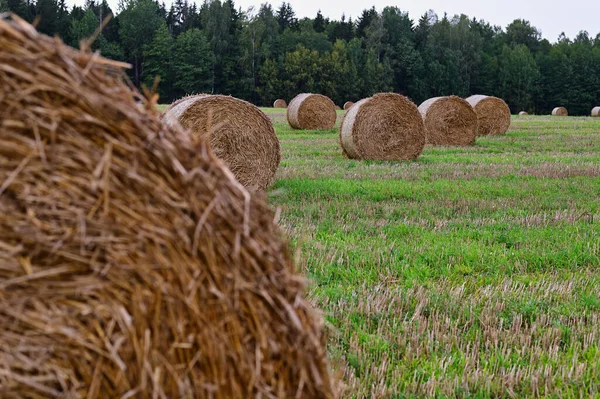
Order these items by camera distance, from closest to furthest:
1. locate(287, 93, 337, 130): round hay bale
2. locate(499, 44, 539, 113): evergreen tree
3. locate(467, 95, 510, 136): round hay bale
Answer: locate(467, 95, 510, 136): round hay bale
locate(287, 93, 337, 130): round hay bale
locate(499, 44, 539, 113): evergreen tree

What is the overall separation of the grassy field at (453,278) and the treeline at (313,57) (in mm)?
49155

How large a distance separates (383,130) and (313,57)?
2024 inches

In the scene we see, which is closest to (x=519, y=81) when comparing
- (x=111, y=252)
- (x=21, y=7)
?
(x=21, y=7)

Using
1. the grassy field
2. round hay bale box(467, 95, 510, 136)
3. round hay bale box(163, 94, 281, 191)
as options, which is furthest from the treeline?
the grassy field

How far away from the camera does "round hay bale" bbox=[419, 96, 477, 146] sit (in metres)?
18.2

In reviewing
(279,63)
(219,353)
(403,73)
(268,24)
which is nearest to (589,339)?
(219,353)

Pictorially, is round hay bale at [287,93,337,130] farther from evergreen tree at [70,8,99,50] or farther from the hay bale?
evergreen tree at [70,8,99,50]

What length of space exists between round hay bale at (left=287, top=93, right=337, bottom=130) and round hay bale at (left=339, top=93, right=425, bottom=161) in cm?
1035

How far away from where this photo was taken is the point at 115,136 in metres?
2.06

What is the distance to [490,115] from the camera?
74.8ft

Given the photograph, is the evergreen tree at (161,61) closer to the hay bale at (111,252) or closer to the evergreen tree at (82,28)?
the evergreen tree at (82,28)

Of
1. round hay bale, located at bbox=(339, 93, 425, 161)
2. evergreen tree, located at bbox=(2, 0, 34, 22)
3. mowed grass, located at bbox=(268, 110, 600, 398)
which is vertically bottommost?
mowed grass, located at bbox=(268, 110, 600, 398)

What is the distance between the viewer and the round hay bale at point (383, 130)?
13758mm

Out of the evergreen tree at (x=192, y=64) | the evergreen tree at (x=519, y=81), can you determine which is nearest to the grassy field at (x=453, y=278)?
the evergreen tree at (x=192, y=64)
